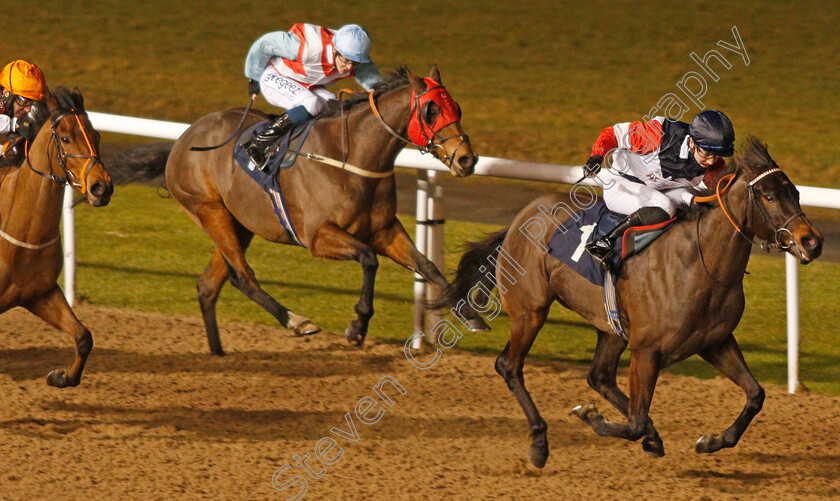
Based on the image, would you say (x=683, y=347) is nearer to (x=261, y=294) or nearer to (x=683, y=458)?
(x=683, y=458)

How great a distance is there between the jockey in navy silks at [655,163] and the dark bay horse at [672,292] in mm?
118

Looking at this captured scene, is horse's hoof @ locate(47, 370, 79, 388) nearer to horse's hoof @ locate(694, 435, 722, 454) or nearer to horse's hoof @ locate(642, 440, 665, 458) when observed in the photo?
horse's hoof @ locate(642, 440, 665, 458)

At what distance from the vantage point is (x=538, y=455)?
16.3 feet

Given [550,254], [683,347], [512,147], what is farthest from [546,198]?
[512,147]

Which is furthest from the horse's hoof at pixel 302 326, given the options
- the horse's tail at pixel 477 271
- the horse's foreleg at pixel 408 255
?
the horse's tail at pixel 477 271

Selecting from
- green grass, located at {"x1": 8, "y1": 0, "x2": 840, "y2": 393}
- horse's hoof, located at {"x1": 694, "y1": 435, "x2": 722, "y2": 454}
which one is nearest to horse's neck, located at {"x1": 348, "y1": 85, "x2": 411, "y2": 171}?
green grass, located at {"x1": 8, "y1": 0, "x2": 840, "y2": 393}

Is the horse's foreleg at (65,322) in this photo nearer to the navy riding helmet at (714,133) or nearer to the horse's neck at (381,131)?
the horse's neck at (381,131)

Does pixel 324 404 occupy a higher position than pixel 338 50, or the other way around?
pixel 338 50

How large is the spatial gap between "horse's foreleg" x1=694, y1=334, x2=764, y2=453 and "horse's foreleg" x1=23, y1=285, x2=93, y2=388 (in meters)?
2.85

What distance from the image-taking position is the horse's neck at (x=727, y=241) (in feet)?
14.3

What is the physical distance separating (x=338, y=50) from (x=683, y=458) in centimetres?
276

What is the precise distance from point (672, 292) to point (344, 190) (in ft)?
6.75

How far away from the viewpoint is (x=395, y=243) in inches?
238

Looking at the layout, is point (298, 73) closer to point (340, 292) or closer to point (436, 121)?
point (436, 121)
